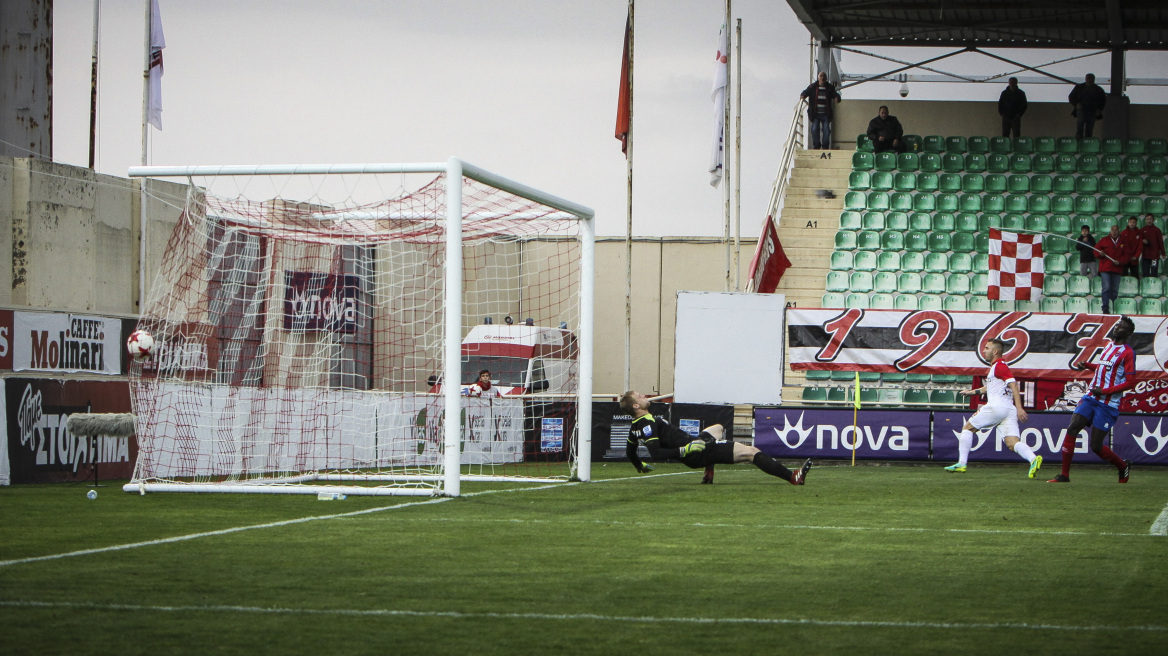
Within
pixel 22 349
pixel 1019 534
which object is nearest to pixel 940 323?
pixel 1019 534

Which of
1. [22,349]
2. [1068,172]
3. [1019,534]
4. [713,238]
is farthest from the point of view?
[713,238]

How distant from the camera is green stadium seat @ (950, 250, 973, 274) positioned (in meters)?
25.0

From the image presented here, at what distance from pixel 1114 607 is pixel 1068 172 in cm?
2314

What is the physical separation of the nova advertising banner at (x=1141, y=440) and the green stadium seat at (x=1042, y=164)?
848cm

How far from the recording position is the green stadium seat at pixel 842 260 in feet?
82.8

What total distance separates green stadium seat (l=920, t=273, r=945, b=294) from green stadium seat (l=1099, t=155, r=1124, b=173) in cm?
550

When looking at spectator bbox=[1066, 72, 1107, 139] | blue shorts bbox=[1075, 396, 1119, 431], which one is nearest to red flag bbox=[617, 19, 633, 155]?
spectator bbox=[1066, 72, 1107, 139]

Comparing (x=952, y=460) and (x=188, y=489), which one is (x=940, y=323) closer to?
(x=952, y=460)

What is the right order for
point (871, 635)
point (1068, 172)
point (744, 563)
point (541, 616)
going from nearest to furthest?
point (871, 635)
point (541, 616)
point (744, 563)
point (1068, 172)

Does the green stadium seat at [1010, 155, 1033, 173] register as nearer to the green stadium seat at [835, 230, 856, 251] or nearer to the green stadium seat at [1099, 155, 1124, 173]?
the green stadium seat at [1099, 155, 1124, 173]

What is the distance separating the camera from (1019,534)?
363 inches

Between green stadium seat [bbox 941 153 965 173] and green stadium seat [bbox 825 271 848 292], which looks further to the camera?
green stadium seat [bbox 941 153 965 173]

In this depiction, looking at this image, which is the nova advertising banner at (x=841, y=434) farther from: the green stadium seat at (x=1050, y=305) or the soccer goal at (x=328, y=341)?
the green stadium seat at (x=1050, y=305)

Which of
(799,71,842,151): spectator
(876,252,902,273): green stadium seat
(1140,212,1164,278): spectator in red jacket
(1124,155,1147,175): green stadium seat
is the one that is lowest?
(876,252,902,273): green stadium seat
